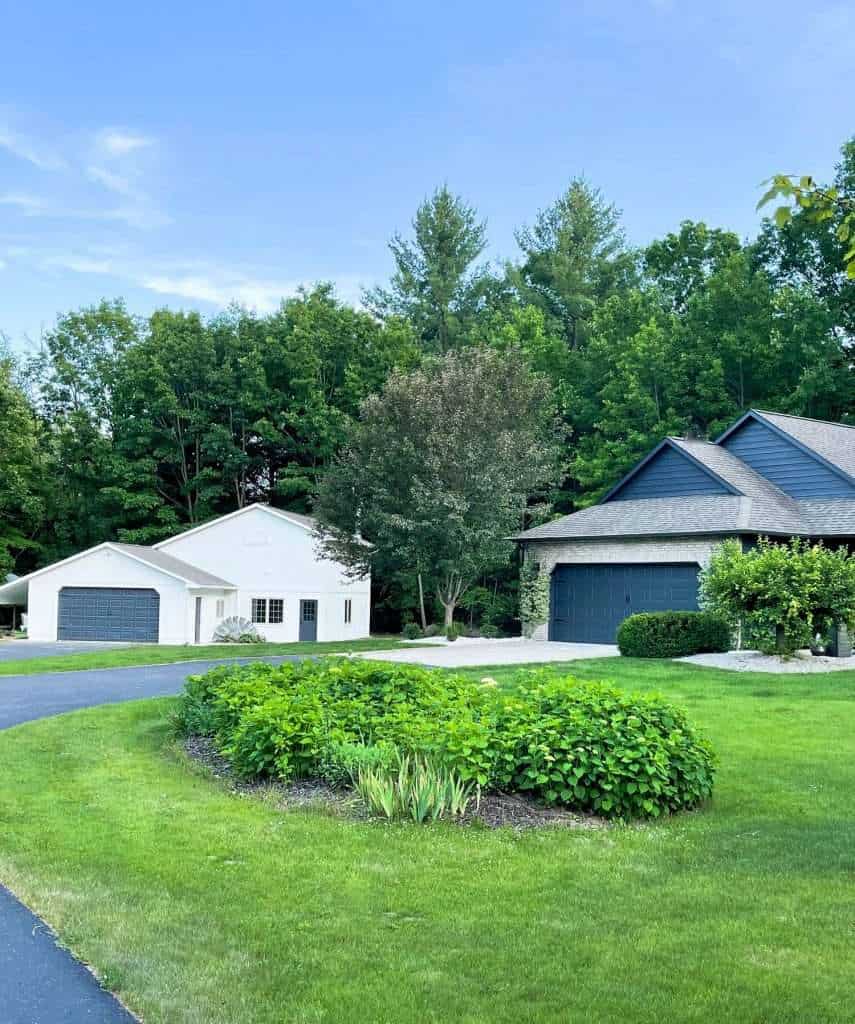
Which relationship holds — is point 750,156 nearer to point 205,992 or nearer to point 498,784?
point 498,784

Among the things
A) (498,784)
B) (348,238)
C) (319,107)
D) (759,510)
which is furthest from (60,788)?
(348,238)

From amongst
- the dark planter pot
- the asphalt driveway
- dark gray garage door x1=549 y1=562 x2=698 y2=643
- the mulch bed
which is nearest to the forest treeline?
dark gray garage door x1=549 y1=562 x2=698 y2=643

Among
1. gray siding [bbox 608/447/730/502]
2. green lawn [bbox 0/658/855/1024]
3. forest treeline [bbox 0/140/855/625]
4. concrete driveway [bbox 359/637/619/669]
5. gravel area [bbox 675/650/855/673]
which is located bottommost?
green lawn [bbox 0/658/855/1024]

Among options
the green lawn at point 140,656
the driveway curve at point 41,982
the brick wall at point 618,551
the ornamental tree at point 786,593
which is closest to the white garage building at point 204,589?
the green lawn at point 140,656

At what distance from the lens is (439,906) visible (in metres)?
5.57

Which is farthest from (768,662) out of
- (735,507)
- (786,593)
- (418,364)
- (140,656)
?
(418,364)

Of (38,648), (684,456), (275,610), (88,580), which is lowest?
(38,648)

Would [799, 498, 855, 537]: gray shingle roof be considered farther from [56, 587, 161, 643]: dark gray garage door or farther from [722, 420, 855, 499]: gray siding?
[56, 587, 161, 643]: dark gray garage door

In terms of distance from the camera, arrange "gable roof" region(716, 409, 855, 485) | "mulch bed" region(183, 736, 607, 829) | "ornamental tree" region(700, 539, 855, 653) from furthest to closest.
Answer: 1. "gable roof" region(716, 409, 855, 485)
2. "ornamental tree" region(700, 539, 855, 653)
3. "mulch bed" region(183, 736, 607, 829)

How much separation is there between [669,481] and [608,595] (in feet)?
13.3

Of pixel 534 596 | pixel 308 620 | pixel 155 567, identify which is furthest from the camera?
pixel 308 620

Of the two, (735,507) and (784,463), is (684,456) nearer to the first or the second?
(784,463)

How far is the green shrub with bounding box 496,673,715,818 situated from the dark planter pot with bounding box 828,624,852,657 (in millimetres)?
16452

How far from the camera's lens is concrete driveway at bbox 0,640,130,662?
84.8 ft
